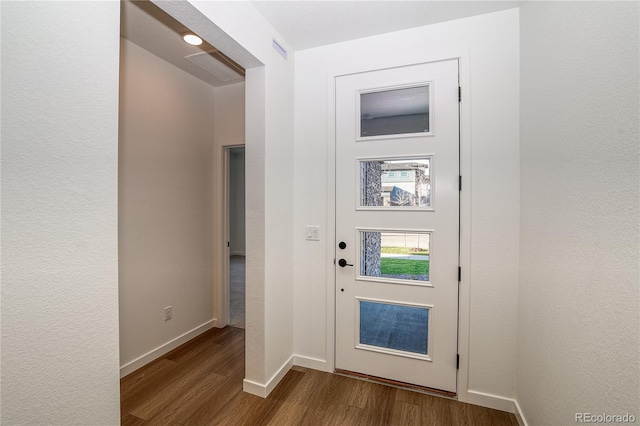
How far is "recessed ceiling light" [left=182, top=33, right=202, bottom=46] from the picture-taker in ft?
7.61

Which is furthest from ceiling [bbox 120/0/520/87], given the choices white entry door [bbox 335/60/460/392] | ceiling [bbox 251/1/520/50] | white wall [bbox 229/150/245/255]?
white wall [bbox 229/150/245/255]

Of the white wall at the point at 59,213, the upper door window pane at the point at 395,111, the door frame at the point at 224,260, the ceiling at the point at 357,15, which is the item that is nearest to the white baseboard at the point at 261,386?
the white wall at the point at 59,213

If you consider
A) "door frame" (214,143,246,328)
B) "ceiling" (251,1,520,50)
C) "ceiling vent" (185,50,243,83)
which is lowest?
"door frame" (214,143,246,328)

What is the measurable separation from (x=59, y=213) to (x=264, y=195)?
Answer: 1243 mm

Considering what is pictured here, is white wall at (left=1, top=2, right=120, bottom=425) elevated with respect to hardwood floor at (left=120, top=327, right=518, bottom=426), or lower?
elevated

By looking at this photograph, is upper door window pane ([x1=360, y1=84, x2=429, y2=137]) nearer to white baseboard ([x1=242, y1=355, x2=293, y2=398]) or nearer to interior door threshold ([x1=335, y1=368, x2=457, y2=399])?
interior door threshold ([x1=335, y1=368, x2=457, y2=399])

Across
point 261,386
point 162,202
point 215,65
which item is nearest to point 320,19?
point 215,65

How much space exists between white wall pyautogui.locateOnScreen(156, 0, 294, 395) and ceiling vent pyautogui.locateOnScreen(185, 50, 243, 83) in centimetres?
76

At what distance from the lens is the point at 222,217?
3363mm

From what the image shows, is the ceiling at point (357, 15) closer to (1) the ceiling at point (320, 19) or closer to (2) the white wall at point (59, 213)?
(1) the ceiling at point (320, 19)

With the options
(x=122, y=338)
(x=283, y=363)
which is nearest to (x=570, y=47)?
(x=283, y=363)

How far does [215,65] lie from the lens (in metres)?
2.82

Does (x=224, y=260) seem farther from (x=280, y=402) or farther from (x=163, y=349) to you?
(x=280, y=402)

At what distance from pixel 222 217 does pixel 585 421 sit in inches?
127
